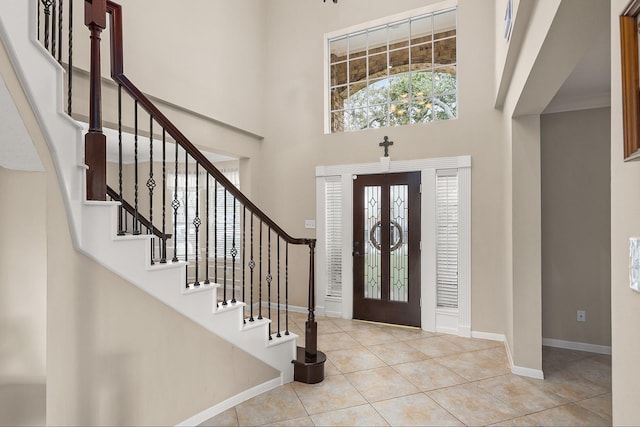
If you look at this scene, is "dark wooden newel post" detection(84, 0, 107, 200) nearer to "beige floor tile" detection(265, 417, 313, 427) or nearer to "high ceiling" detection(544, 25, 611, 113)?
"beige floor tile" detection(265, 417, 313, 427)

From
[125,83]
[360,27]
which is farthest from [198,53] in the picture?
[125,83]

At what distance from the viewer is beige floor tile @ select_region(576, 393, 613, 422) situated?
2521mm

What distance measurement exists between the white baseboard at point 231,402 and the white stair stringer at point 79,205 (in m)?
0.47

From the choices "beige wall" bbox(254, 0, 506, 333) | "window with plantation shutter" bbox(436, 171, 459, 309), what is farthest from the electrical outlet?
"window with plantation shutter" bbox(436, 171, 459, 309)

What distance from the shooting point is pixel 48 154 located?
1.70 metres

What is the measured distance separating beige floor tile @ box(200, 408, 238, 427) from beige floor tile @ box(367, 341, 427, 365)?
1.58 metres

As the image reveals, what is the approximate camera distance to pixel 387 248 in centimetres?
459

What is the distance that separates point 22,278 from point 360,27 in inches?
186

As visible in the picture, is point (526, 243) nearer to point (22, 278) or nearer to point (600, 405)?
point (600, 405)

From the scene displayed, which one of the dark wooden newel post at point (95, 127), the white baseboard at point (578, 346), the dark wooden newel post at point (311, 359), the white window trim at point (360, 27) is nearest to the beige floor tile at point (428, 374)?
the dark wooden newel post at point (311, 359)

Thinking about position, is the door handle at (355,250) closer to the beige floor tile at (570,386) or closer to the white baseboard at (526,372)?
the white baseboard at (526,372)

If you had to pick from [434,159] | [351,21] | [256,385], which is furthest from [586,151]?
[256,385]

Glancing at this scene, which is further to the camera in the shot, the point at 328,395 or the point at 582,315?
the point at 582,315

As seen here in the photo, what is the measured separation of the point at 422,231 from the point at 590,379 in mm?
2111
